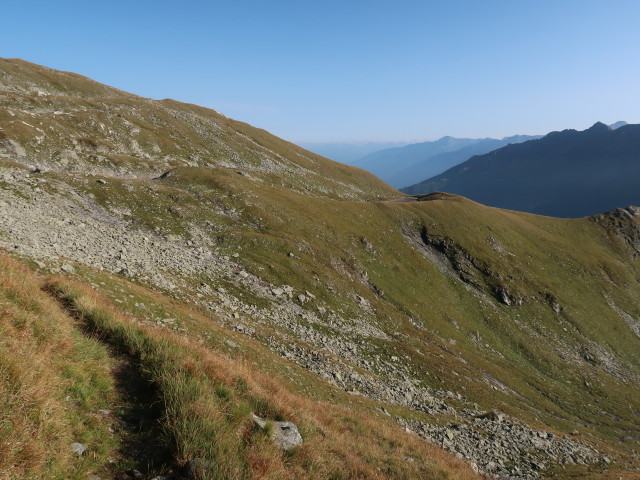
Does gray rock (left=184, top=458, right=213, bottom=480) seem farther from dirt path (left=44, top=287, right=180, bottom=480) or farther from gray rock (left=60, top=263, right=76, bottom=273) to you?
gray rock (left=60, top=263, right=76, bottom=273)

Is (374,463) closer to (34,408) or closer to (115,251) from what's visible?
(34,408)

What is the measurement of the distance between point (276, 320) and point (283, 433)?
25.4m

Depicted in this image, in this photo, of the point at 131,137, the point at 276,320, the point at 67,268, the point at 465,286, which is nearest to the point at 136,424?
the point at 67,268

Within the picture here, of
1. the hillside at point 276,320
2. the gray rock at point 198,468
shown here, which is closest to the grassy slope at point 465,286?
the hillside at point 276,320

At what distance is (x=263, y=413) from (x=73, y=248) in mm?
26895

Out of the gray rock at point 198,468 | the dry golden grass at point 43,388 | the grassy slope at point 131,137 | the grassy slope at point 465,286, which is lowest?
the grassy slope at point 465,286

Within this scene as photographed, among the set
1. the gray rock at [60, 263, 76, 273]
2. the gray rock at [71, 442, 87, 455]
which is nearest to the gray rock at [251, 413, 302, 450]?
the gray rock at [71, 442, 87, 455]

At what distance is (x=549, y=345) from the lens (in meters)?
61.9

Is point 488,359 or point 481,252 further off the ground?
point 481,252

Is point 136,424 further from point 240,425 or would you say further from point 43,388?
point 240,425

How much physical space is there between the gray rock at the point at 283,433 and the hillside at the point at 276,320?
226mm

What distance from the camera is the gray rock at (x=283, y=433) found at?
9.13 meters

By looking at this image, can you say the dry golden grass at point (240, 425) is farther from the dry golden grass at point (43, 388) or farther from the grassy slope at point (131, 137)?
the grassy slope at point (131, 137)

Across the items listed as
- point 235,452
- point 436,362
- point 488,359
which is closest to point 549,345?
point 488,359
